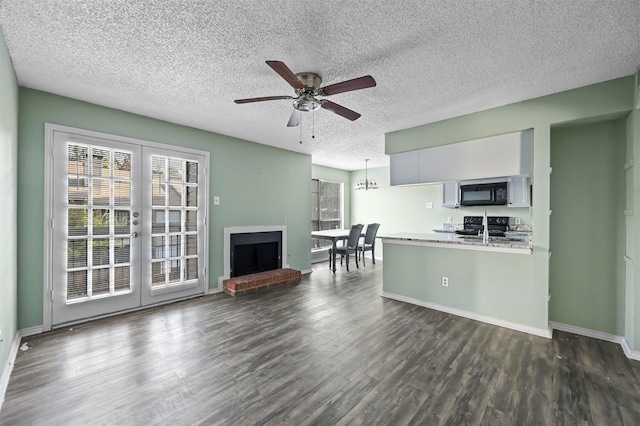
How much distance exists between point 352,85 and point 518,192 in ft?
13.4

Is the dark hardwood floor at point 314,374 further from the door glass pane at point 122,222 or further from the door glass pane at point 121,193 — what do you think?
the door glass pane at point 121,193

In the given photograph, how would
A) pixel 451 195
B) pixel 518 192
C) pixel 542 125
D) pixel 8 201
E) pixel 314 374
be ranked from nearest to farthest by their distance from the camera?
pixel 314 374
pixel 8 201
pixel 542 125
pixel 518 192
pixel 451 195

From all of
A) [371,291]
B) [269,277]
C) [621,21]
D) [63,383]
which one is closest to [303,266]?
[269,277]

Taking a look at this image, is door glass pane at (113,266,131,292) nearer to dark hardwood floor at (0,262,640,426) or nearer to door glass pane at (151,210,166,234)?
dark hardwood floor at (0,262,640,426)

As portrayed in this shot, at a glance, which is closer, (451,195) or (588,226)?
(588,226)

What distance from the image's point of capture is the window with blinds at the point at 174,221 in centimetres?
374

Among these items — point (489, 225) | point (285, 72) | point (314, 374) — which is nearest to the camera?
point (285, 72)

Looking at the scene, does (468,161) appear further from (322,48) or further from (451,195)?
(322,48)

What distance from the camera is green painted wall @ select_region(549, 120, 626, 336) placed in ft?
9.19

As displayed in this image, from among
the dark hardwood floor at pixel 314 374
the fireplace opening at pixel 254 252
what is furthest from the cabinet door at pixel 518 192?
the fireplace opening at pixel 254 252

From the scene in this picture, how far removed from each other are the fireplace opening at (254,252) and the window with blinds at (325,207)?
6.55 feet

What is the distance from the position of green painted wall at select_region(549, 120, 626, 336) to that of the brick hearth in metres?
3.62

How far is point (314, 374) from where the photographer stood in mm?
2170

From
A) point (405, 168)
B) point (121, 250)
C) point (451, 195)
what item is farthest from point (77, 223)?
point (451, 195)
